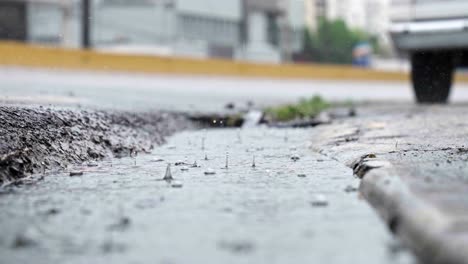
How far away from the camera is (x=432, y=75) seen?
12258 millimetres

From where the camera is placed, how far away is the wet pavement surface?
8.25 feet

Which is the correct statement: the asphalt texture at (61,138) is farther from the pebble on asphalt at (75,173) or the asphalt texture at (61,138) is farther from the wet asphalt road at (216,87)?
the wet asphalt road at (216,87)

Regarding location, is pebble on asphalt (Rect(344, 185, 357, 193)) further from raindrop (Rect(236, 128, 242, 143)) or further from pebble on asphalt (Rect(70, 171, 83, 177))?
raindrop (Rect(236, 128, 242, 143))

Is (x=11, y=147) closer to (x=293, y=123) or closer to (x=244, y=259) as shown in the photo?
(x=244, y=259)

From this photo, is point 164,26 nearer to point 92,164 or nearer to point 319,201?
point 92,164

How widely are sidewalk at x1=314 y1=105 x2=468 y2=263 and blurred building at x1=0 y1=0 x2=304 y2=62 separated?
38.6m

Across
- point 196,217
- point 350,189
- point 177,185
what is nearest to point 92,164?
point 177,185

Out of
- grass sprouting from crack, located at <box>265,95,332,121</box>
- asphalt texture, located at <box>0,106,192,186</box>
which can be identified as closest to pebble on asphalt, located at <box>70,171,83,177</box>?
asphalt texture, located at <box>0,106,192,186</box>

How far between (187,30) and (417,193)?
Answer: 167 feet

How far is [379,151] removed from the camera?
189 inches

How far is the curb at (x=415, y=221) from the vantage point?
89.2 inches

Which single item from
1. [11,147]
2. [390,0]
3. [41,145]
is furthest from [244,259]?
[390,0]

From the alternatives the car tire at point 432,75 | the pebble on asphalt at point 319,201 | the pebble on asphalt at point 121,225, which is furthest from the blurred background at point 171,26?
the pebble on asphalt at point 121,225

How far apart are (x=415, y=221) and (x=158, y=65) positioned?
→ 17.5 metres
